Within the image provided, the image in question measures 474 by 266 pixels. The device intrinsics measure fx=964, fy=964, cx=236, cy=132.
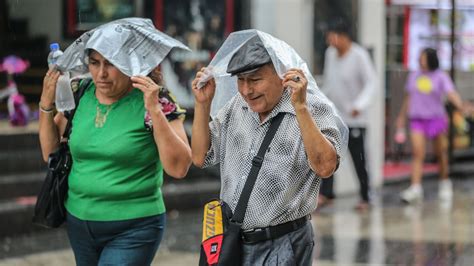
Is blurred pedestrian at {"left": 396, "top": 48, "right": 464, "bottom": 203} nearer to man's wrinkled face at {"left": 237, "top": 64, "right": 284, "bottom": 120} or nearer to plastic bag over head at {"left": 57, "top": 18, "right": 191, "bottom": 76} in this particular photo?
plastic bag over head at {"left": 57, "top": 18, "right": 191, "bottom": 76}

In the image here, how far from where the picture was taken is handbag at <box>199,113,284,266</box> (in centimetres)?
399

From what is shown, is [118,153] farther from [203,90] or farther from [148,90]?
[203,90]

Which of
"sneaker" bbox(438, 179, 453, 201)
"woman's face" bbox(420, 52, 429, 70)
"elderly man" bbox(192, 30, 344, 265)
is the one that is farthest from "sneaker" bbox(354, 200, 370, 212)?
"elderly man" bbox(192, 30, 344, 265)

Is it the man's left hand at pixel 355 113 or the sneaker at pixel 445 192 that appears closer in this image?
the man's left hand at pixel 355 113

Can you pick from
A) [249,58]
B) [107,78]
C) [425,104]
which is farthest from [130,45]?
[425,104]

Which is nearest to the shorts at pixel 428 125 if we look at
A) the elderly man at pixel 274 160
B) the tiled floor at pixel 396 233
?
the tiled floor at pixel 396 233

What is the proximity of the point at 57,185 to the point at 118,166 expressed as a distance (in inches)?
14.2

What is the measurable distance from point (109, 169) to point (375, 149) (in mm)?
7868

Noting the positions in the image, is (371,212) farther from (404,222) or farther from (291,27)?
(291,27)

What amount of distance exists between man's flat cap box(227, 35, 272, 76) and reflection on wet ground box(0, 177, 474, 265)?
3.60 meters

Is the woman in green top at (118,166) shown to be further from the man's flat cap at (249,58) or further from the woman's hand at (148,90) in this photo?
the man's flat cap at (249,58)

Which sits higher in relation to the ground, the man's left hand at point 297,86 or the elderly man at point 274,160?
the man's left hand at point 297,86

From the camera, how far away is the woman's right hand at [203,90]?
419 cm

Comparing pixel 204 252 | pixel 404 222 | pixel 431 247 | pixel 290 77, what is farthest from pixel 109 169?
pixel 404 222
